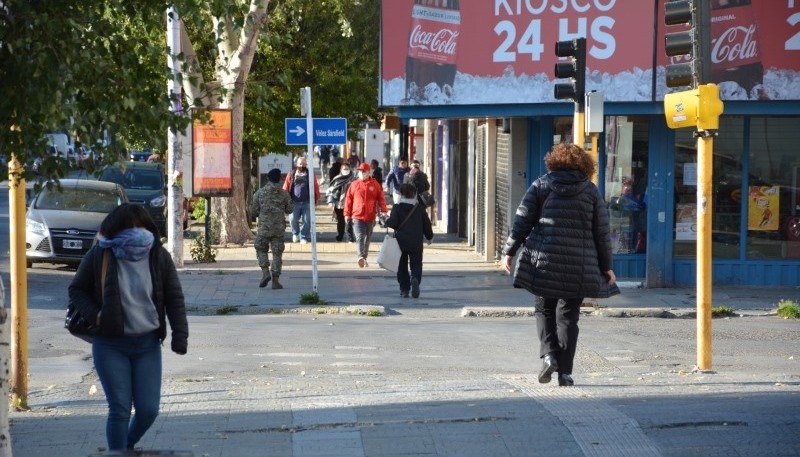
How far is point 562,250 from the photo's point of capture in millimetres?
8773

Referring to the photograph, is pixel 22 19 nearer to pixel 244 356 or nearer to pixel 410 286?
pixel 244 356

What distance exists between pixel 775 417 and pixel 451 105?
1103cm

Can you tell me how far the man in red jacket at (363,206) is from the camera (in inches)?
848

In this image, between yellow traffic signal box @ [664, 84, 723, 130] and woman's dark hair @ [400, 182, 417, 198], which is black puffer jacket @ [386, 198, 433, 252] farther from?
yellow traffic signal box @ [664, 84, 723, 130]

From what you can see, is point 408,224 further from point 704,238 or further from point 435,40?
point 704,238

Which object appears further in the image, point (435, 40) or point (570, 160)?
point (435, 40)

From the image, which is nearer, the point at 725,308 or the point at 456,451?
the point at 456,451

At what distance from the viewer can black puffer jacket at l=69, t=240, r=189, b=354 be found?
20.4ft

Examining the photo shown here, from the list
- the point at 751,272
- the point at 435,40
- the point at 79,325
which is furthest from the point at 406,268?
the point at 79,325

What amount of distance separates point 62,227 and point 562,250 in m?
13.5

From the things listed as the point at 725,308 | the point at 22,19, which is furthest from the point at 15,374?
the point at 725,308

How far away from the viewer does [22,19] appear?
742cm

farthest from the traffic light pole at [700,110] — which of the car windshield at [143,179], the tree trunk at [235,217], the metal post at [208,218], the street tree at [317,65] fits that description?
the car windshield at [143,179]

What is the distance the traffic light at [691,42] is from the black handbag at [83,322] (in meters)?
5.58
